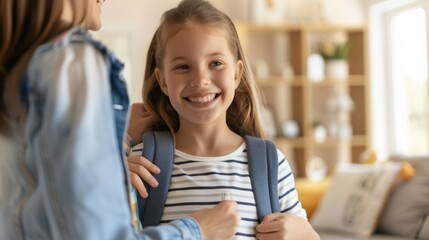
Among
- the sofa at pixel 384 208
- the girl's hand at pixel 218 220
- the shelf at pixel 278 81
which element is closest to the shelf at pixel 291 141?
the shelf at pixel 278 81

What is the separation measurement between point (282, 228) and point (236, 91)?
0.38 meters

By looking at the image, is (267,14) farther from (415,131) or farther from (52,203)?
(52,203)

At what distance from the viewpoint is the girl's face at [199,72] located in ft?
4.36

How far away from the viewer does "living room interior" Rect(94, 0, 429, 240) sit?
5641 millimetres

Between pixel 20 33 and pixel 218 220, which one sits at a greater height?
pixel 20 33

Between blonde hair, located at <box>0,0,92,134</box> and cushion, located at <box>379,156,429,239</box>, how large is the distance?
305cm

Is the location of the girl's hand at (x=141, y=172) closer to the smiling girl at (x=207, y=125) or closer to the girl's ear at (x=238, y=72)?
the smiling girl at (x=207, y=125)

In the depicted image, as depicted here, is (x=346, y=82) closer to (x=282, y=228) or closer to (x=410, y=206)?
(x=410, y=206)

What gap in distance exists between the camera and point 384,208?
3852 mm

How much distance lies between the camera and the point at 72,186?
87 cm

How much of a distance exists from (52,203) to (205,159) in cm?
52

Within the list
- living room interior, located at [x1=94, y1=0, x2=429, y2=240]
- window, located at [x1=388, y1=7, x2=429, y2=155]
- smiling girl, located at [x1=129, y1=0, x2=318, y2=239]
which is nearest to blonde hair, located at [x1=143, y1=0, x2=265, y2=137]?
smiling girl, located at [x1=129, y1=0, x2=318, y2=239]

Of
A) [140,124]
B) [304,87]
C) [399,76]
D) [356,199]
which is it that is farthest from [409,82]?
[140,124]

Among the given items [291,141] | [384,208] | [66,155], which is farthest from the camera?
[291,141]
